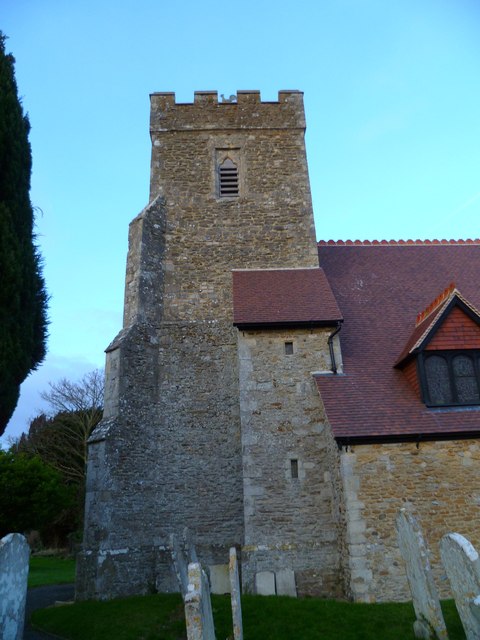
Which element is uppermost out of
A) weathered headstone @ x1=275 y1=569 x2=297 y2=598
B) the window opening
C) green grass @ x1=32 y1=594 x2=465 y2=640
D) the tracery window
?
the window opening

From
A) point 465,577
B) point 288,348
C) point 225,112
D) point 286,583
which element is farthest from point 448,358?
point 225,112

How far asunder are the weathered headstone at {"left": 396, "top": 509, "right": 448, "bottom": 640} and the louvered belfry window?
11459mm

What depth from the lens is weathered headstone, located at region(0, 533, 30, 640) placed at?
243 inches

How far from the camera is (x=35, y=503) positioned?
19766 mm

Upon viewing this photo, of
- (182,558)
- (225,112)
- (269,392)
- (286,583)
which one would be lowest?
(286,583)

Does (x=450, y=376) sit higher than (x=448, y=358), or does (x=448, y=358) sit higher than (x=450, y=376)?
(x=448, y=358)

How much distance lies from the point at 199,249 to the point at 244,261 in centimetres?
137

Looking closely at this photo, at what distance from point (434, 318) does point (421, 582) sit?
6398 mm

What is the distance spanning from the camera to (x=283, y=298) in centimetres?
1399

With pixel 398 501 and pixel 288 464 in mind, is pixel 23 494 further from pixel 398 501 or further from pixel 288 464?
pixel 398 501

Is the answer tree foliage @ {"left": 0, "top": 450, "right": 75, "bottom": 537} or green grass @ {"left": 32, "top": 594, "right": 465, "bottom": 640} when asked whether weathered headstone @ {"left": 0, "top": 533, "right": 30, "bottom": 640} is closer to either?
green grass @ {"left": 32, "top": 594, "right": 465, "bottom": 640}

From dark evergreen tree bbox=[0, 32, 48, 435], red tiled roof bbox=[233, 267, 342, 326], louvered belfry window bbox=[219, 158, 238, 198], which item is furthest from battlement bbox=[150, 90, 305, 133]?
red tiled roof bbox=[233, 267, 342, 326]

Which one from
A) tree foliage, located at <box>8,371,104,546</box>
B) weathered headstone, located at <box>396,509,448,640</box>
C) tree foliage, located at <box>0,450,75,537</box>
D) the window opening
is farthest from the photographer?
tree foliage, located at <box>8,371,104,546</box>

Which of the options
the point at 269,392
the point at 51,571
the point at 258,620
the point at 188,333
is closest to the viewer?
the point at 258,620
